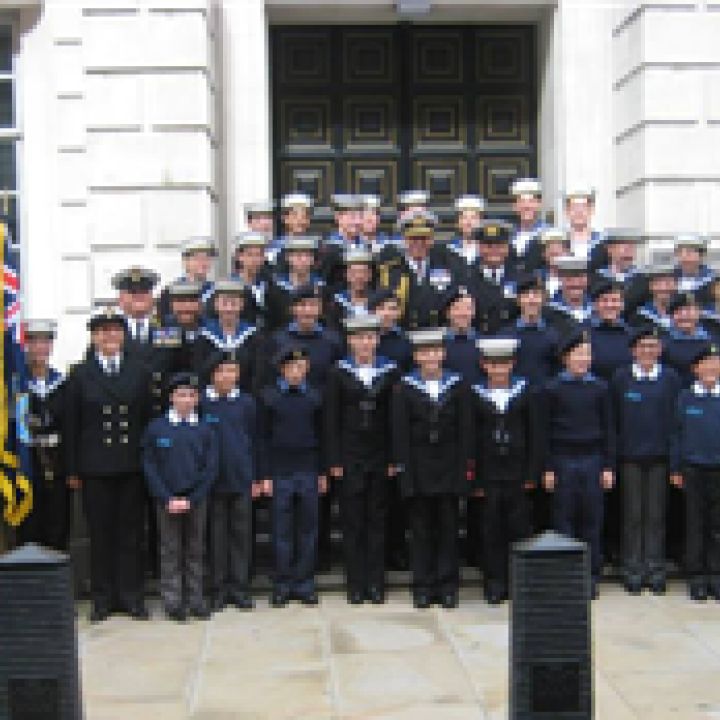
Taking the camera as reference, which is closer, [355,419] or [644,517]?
[355,419]

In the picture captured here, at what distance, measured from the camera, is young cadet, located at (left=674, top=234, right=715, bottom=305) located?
9375 millimetres

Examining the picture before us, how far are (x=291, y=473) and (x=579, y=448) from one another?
6.25 ft

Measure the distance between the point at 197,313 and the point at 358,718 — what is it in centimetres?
373

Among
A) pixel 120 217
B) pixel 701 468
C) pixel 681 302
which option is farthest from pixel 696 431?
pixel 120 217

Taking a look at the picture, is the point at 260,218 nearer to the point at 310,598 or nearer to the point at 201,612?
the point at 310,598

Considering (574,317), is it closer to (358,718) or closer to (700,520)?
(700,520)

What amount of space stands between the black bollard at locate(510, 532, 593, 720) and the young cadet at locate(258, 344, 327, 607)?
12.2ft

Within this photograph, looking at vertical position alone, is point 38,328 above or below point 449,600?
above

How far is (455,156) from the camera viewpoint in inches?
503

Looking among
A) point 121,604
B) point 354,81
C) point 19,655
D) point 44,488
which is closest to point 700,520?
point 121,604

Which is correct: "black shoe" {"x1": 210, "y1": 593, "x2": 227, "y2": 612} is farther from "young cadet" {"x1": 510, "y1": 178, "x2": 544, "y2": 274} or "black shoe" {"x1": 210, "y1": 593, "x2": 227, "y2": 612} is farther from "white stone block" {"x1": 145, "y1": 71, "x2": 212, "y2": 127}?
"white stone block" {"x1": 145, "y1": 71, "x2": 212, "y2": 127}

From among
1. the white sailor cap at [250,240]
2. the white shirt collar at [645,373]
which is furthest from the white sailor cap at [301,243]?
the white shirt collar at [645,373]

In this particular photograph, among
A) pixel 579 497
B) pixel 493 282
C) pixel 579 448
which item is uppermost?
pixel 493 282

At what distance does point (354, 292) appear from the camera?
906 centimetres
